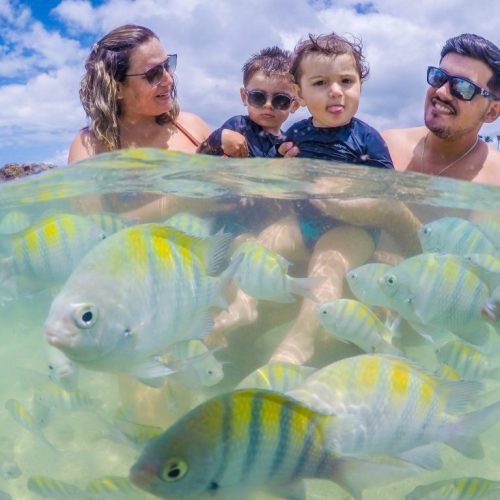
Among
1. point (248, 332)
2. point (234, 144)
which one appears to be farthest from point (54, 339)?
point (234, 144)

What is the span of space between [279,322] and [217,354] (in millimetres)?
943

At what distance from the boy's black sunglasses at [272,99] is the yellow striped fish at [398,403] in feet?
16.0

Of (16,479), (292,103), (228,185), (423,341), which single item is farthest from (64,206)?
(423,341)

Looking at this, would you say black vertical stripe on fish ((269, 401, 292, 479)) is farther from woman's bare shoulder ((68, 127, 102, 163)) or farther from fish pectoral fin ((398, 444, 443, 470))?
woman's bare shoulder ((68, 127, 102, 163))

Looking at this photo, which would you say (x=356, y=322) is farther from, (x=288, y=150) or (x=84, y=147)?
(x=84, y=147)

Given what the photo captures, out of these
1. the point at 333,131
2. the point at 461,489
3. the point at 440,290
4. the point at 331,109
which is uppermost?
the point at 331,109

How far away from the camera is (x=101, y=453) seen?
17.0ft

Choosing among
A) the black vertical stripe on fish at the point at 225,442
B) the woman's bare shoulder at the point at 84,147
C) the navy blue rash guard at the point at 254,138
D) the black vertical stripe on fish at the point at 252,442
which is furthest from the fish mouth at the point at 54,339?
the woman's bare shoulder at the point at 84,147

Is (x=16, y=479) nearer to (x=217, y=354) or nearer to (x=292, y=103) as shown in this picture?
(x=217, y=354)

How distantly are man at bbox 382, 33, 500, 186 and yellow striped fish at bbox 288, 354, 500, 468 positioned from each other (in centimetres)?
483

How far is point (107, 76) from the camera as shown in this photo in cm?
653

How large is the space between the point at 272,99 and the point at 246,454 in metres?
5.76

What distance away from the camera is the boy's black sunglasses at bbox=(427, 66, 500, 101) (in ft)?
21.7

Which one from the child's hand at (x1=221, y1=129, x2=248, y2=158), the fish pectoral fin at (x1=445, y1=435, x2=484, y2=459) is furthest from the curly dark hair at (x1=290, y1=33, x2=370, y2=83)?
the fish pectoral fin at (x1=445, y1=435, x2=484, y2=459)
